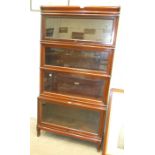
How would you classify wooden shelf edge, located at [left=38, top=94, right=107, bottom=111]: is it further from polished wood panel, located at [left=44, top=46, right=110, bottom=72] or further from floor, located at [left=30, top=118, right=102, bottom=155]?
floor, located at [left=30, top=118, right=102, bottom=155]

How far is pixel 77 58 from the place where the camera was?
2.13 metres

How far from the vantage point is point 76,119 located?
2307 mm

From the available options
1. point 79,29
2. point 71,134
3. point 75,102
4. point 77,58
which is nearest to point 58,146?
point 71,134

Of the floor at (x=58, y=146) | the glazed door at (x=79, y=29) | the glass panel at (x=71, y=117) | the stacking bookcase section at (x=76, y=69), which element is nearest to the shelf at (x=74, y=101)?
the stacking bookcase section at (x=76, y=69)

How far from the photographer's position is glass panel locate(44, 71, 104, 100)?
213 cm

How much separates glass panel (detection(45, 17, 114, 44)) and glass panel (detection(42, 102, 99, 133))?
0.92 meters

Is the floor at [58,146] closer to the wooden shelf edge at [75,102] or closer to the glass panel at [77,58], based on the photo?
the wooden shelf edge at [75,102]

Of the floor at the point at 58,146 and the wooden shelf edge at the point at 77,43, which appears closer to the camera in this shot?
the wooden shelf edge at the point at 77,43

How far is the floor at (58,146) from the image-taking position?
2092 mm

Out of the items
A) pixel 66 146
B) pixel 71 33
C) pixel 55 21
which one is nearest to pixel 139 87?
pixel 71 33

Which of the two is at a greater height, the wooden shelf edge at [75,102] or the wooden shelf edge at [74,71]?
the wooden shelf edge at [74,71]

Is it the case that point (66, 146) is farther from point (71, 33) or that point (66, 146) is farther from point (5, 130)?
point (5, 130)

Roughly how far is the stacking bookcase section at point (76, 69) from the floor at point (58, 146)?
0.47ft

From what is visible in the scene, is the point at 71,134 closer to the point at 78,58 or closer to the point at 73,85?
the point at 73,85
